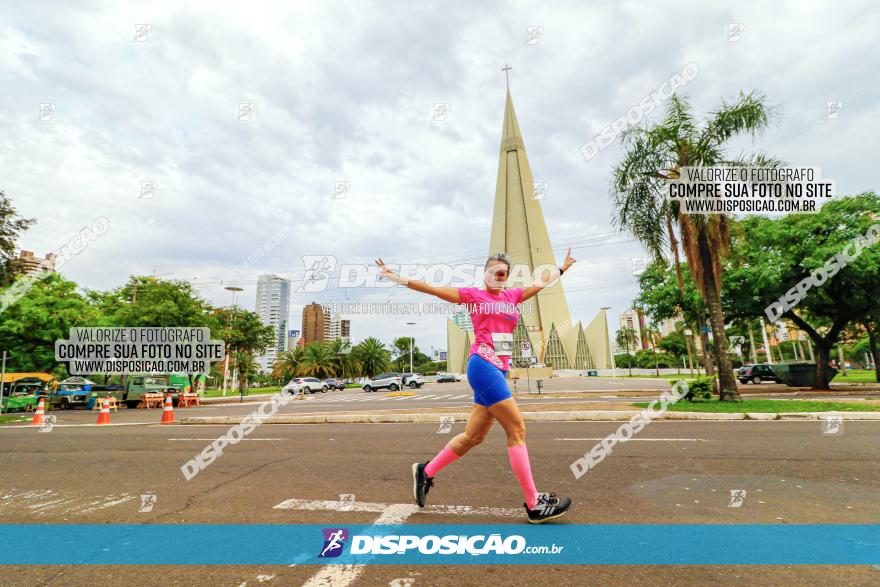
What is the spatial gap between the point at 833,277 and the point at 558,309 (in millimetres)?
79460

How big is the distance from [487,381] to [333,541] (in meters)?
1.54

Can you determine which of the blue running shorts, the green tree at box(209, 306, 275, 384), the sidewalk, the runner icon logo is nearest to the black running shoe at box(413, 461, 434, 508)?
the runner icon logo

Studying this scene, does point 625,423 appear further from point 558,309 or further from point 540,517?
point 558,309

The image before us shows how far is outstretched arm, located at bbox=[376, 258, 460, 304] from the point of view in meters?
3.46

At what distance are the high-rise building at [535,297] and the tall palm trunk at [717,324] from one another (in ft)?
249

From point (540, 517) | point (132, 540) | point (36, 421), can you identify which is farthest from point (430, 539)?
point (36, 421)

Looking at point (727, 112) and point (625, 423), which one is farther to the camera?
point (727, 112)

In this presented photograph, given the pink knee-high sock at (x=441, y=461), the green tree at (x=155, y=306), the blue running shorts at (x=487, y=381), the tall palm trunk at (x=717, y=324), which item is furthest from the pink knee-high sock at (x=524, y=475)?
the green tree at (x=155, y=306)

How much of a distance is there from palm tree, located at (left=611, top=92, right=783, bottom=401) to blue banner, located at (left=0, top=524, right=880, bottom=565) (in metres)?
11.5

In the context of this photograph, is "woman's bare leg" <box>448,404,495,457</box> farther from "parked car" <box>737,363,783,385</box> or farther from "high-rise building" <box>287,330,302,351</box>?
"high-rise building" <box>287,330,302,351</box>

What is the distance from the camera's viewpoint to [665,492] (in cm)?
398

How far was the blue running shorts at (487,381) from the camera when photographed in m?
3.28

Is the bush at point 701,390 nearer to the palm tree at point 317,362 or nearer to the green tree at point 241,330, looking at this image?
the green tree at point 241,330

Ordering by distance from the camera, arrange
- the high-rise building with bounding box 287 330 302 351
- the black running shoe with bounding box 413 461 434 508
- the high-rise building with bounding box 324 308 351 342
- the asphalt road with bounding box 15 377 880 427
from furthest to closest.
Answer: the high-rise building with bounding box 324 308 351 342, the high-rise building with bounding box 287 330 302 351, the asphalt road with bounding box 15 377 880 427, the black running shoe with bounding box 413 461 434 508
